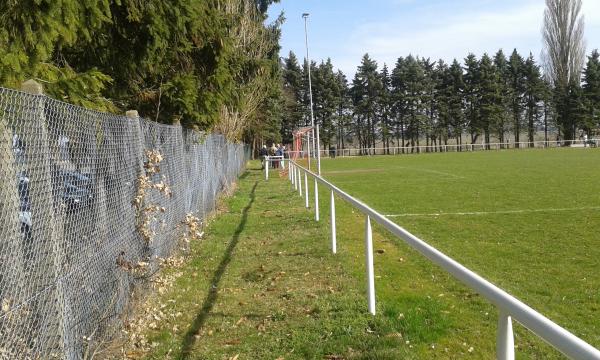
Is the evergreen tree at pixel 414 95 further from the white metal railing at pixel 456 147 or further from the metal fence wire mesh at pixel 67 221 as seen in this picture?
the metal fence wire mesh at pixel 67 221

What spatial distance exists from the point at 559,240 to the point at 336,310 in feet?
16.9

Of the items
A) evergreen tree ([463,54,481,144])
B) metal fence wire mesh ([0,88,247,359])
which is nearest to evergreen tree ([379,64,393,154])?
evergreen tree ([463,54,481,144])

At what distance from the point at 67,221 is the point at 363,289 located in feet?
11.1

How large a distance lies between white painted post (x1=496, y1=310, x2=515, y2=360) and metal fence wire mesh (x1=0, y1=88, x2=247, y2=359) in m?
2.36

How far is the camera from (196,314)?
5.70 metres

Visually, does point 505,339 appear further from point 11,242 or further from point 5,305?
point 11,242

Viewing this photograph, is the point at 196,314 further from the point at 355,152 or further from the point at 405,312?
the point at 355,152

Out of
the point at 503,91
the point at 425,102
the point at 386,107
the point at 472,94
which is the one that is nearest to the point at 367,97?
the point at 386,107

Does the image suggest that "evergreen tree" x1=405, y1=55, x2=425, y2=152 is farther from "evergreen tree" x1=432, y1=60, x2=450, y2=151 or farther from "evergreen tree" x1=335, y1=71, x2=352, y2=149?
"evergreen tree" x1=335, y1=71, x2=352, y2=149

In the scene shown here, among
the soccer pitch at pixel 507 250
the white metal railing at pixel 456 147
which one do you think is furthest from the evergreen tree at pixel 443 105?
the soccer pitch at pixel 507 250

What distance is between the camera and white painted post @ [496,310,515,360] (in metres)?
2.36

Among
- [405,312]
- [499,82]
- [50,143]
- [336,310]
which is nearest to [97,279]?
[50,143]

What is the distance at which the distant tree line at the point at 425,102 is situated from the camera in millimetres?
83500

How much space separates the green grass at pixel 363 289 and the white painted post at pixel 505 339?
6.52ft
